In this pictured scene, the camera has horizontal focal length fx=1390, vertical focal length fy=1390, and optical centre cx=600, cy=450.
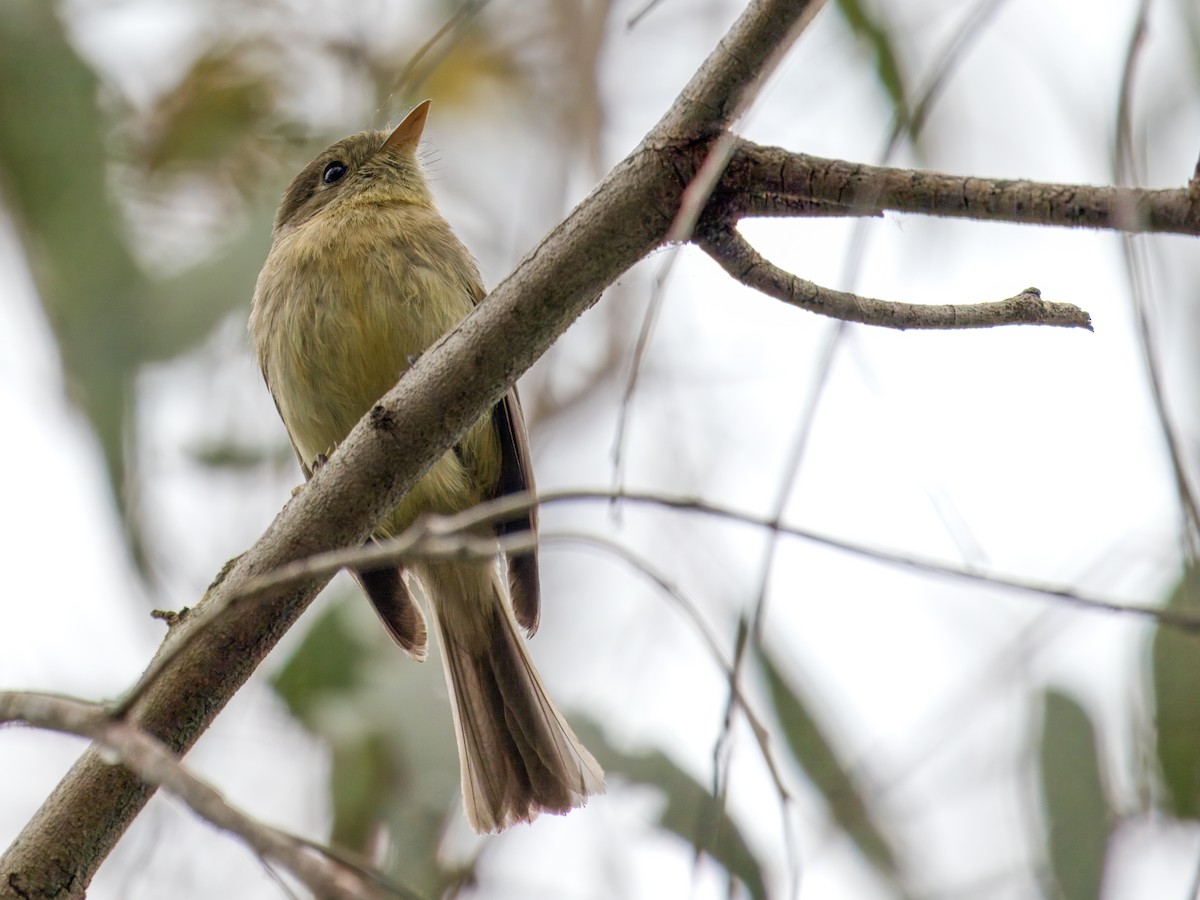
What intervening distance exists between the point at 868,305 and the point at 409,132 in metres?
2.75

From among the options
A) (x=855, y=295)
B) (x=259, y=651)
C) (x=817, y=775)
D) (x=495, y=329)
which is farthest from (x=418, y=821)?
(x=855, y=295)

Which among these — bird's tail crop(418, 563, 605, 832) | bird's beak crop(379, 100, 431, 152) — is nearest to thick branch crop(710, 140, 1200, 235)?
bird's tail crop(418, 563, 605, 832)

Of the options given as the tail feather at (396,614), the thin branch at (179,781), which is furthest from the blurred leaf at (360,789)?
the thin branch at (179,781)

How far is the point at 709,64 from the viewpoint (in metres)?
1.85

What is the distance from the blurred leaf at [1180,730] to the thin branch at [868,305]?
3.29 feet

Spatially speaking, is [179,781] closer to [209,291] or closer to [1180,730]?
[1180,730]

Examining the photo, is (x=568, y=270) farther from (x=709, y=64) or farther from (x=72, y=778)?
(x=72, y=778)

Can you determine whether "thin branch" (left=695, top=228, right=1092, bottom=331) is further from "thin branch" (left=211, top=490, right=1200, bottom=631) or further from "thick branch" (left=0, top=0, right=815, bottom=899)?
"thin branch" (left=211, top=490, right=1200, bottom=631)

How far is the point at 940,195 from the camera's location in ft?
5.64

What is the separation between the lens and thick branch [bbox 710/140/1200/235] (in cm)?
153

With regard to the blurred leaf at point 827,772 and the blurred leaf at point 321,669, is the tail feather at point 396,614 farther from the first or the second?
the blurred leaf at point 827,772

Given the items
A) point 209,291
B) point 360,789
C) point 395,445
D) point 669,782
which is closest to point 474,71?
point 209,291

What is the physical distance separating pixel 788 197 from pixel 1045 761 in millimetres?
1542

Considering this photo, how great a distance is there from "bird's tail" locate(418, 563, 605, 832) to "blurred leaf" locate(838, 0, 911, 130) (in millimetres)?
1529
